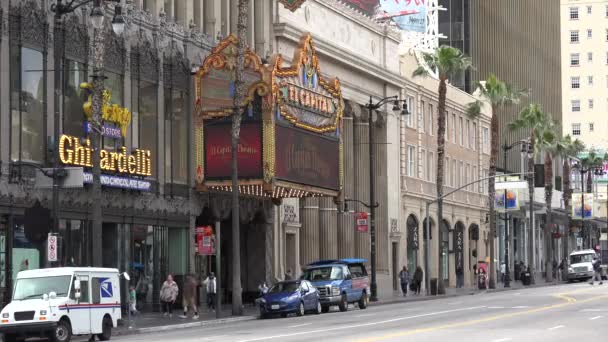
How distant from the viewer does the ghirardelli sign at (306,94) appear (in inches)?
2202

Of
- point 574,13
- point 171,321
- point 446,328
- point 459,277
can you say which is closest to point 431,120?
point 459,277

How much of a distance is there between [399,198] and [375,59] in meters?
9.29

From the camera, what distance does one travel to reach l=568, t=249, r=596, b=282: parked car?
98750 millimetres

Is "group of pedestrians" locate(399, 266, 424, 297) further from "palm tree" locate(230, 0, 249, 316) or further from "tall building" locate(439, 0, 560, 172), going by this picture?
"tall building" locate(439, 0, 560, 172)

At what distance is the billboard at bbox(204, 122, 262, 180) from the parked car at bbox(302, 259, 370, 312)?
17.0ft

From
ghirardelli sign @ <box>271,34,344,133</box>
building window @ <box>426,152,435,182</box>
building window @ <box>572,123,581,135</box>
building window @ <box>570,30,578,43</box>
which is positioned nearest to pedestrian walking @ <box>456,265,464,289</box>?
building window @ <box>426,152,435,182</box>

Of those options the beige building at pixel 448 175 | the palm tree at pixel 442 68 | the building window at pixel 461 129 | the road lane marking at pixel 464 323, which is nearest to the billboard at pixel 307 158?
the road lane marking at pixel 464 323

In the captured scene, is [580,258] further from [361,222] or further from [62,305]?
[62,305]

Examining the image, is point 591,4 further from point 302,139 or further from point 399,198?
point 302,139

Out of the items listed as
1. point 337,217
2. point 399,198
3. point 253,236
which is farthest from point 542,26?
point 253,236

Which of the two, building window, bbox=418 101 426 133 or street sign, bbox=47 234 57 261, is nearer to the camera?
street sign, bbox=47 234 57 261

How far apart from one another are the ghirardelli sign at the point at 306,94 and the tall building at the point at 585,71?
125309 millimetres

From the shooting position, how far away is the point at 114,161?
4784 centimetres

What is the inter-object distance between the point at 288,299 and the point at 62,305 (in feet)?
54.0
